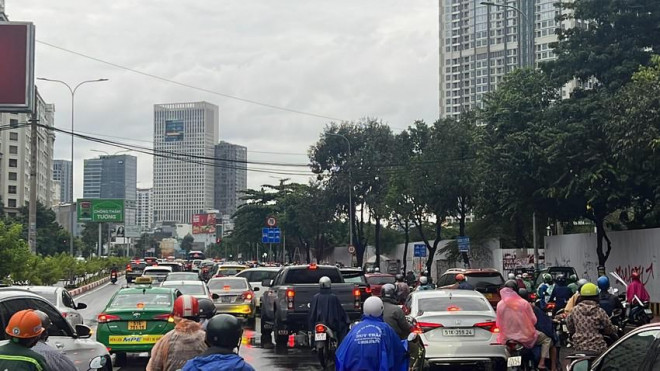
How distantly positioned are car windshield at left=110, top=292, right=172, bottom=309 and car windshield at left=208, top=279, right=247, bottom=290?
10.6m

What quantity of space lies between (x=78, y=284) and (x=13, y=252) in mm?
Answer: 30109

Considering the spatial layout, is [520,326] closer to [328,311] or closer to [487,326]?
[487,326]

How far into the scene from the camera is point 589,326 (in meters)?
11.1

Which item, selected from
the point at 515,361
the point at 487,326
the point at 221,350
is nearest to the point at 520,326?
the point at 515,361

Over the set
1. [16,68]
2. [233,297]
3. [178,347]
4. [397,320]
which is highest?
[16,68]

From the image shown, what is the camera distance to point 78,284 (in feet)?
192

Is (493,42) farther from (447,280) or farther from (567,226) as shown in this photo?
(447,280)

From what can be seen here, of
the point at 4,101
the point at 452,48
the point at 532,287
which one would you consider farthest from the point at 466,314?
the point at 452,48

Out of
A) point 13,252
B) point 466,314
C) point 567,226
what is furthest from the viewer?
point 567,226

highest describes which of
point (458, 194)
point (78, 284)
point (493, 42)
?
point (493, 42)

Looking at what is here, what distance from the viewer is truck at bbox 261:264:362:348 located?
20.2m

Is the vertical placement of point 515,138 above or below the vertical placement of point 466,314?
above

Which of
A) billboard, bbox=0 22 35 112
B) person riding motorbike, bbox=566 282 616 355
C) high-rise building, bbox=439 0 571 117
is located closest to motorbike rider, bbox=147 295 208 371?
person riding motorbike, bbox=566 282 616 355

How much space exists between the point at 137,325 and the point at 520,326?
7602 millimetres
